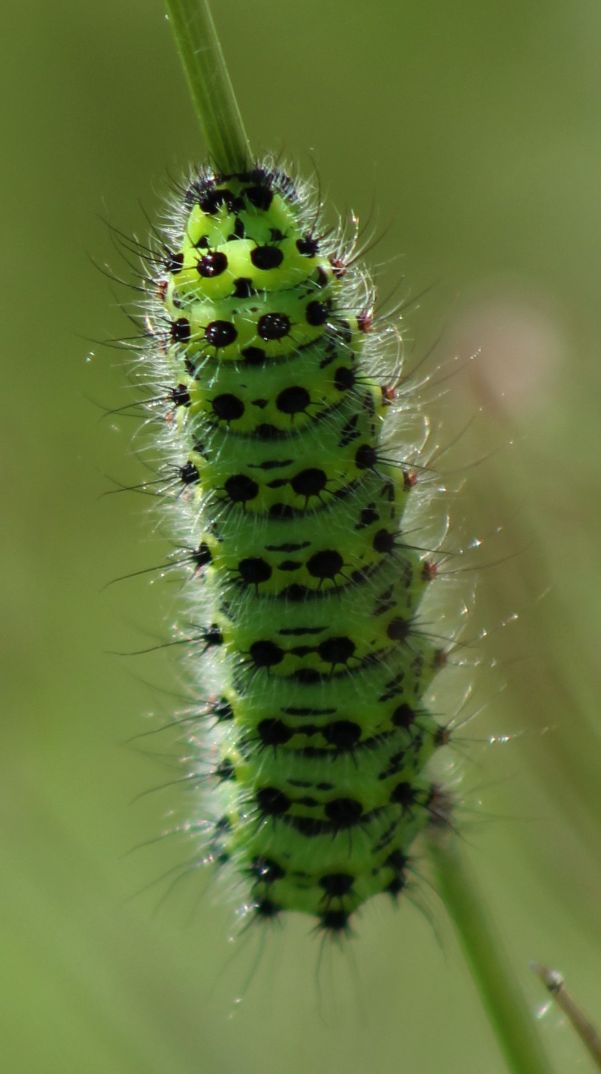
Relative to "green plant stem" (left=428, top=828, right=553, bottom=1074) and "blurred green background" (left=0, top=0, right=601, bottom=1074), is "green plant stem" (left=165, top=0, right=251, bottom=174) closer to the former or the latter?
"blurred green background" (left=0, top=0, right=601, bottom=1074)

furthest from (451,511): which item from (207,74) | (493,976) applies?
(207,74)

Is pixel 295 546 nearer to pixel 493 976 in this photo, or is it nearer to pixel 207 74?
pixel 493 976

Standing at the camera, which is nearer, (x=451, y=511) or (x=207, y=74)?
(x=207, y=74)

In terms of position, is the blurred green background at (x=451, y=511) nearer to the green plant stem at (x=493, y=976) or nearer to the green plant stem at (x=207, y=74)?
the green plant stem at (x=493, y=976)

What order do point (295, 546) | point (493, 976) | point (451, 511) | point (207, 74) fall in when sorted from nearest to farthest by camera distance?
point (207, 74), point (493, 976), point (295, 546), point (451, 511)

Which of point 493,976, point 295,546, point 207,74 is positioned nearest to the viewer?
point 207,74

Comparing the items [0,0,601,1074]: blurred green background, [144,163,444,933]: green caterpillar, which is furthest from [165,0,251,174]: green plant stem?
[0,0,601,1074]: blurred green background

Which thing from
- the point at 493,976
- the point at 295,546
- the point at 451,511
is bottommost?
the point at 493,976
